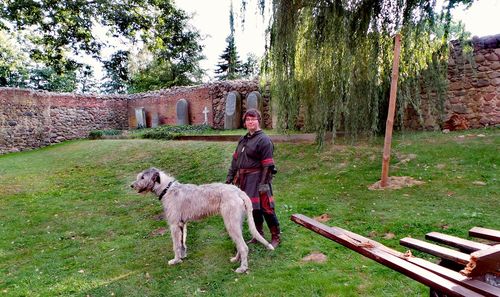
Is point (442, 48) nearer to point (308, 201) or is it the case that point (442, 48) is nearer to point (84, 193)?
point (308, 201)

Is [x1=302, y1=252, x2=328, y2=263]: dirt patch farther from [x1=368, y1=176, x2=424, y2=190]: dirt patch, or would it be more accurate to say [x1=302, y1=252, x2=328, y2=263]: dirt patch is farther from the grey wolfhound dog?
[x1=368, y1=176, x2=424, y2=190]: dirt patch

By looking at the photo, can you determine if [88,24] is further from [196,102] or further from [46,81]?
[46,81]

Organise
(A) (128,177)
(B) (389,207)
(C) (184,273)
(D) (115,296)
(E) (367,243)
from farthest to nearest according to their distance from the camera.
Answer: (A) (128,177) < (B) (389,207) < (C) (184,273) < (D) (115,296) < (E) (367,243)

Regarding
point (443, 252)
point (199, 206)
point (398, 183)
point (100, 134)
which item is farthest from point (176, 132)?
point (443, 252)

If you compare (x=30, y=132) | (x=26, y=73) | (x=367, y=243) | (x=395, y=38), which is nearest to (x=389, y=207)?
(x=395, y=38)

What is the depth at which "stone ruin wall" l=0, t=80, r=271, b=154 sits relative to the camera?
1775cm

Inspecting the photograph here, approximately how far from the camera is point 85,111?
21.3 m

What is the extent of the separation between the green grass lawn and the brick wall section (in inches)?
358

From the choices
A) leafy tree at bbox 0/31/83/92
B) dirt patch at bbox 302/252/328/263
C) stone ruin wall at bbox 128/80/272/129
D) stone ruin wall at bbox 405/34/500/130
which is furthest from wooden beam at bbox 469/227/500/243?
leafy tree at bbox 0/31/83/92

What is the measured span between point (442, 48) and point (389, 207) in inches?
132

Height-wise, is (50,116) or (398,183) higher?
(50,116)

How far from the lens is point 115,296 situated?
3652 millimetres

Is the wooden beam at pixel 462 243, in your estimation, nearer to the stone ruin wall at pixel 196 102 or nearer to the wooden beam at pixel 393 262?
the wooden beam at pixel 393 262

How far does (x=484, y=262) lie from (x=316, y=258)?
2.84 meters
